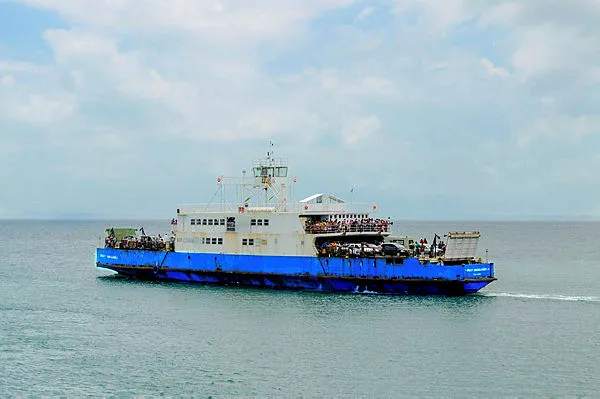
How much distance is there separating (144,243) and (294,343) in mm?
27360

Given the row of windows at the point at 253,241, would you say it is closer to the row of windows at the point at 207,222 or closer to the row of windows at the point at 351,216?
the row of windows at the point at 207,222

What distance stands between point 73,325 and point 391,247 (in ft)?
68.9

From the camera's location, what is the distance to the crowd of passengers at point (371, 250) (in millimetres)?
48938

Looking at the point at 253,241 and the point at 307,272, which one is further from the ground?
the point at 253,241

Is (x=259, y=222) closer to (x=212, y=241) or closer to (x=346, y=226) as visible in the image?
(x=212, y=241)

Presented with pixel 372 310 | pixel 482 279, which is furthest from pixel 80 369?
pixel 482 279

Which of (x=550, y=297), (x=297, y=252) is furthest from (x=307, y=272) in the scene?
(x=550, y=297)

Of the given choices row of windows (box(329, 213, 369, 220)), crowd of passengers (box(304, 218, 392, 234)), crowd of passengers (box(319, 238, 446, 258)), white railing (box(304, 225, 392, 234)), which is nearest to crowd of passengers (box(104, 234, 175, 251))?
crowd of passengers (box(304, 218, 392, 234))

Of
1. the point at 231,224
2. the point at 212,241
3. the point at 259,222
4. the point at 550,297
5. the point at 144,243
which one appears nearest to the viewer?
the point at 550,297

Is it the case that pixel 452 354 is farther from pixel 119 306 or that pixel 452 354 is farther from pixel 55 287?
pixel 55 287

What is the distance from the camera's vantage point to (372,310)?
4341 centimetres

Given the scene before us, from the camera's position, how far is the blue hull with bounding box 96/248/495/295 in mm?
47250

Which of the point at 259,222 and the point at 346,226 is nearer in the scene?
the point at 346,226

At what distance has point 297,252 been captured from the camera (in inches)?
2032
